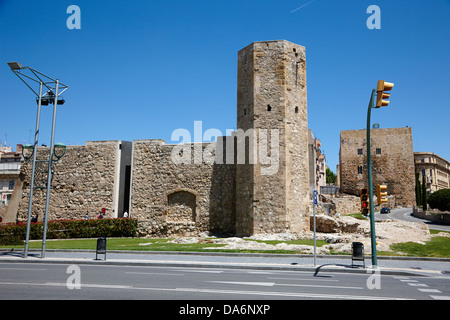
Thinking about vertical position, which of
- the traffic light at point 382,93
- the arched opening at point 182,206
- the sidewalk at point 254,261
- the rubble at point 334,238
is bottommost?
the sidewalk at point 254,261

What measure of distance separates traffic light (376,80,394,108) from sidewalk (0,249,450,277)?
5.86m

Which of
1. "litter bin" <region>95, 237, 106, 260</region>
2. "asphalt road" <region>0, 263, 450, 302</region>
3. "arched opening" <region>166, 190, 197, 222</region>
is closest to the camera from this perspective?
"asphalt road" <region>0, 263, 450, 302</region>

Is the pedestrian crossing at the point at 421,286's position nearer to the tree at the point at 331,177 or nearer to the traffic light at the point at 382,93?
the traffic light at the point at 382,93

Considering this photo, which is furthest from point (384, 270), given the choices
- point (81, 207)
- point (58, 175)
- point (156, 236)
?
point (58, 175)

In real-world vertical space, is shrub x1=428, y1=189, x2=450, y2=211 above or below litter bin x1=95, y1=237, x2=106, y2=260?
above

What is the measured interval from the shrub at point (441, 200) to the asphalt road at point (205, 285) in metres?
36.7

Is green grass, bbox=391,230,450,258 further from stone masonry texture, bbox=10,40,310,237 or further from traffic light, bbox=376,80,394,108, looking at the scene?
traffic light, bbox=376,80,394,108

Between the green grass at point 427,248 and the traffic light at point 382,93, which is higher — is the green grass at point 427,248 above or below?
below

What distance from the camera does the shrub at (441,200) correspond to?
4206 cm

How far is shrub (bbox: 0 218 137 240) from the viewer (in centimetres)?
2433

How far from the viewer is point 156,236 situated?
2558 centimetres

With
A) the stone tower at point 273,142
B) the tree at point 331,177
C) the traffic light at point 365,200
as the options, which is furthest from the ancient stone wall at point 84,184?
the tree at point 331,177

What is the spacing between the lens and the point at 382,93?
460 inches

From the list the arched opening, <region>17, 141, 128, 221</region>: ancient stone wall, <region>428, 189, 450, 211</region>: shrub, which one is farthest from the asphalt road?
<region>428, 189, 450, 211</region>: shrub
